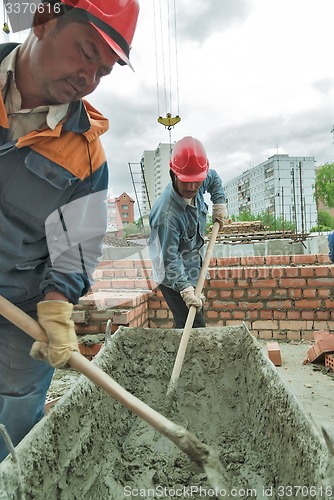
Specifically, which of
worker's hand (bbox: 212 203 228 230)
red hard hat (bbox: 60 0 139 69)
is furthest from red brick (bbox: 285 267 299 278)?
red hard hat (bbox: 60 0 139 69)

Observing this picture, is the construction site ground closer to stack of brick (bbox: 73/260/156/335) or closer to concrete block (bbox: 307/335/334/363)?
concrete block (bbox: 307/335/334/363)

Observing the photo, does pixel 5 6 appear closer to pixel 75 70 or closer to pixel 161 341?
pixel 75 70

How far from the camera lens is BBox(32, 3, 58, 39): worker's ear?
1.21 metres

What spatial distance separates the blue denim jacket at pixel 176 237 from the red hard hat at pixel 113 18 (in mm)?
1436

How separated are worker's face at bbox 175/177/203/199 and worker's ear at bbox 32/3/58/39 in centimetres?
152

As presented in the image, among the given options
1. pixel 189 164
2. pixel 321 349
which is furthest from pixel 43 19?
pixel 321 349

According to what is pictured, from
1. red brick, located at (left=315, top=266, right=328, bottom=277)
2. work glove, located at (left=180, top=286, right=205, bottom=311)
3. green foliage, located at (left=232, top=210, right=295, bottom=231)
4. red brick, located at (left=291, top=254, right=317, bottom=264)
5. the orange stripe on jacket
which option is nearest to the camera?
the orange stripe on jacket

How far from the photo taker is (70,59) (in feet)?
3.92

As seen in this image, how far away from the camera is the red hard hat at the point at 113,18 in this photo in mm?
1166

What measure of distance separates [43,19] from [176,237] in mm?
1705

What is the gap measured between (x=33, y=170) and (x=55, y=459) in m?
1.09

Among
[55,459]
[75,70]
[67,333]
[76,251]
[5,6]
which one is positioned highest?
[5,6]

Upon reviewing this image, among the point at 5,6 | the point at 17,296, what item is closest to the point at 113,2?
the point at 5,6

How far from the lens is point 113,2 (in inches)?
50.0
